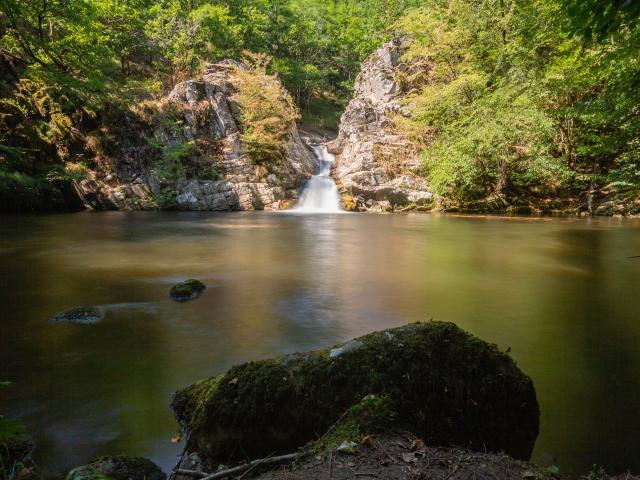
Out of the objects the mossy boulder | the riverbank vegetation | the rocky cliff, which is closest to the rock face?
the riverbank vegetation

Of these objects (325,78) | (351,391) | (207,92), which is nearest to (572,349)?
(351,391)

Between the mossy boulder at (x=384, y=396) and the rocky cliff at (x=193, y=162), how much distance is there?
23.4 metres

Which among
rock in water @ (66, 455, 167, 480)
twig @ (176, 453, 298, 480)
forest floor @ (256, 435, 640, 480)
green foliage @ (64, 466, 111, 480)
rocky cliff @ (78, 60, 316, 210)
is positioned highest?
rocky cliff @ (78, 60, 316, 210)

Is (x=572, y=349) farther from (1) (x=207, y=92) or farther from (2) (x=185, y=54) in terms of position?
(2) (x=185, y=54)

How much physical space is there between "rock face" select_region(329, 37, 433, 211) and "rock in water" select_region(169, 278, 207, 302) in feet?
62.4

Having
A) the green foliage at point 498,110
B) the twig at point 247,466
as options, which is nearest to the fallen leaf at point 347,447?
the twig at point 247,466

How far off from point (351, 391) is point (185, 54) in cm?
3371

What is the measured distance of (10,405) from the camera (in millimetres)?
3738

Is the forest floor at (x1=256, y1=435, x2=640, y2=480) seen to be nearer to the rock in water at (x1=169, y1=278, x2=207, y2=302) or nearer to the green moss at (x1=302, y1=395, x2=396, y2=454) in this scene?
the green moss at (x1=302, y1=395, x2=396, y2=454)

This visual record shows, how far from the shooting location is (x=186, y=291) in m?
7.37

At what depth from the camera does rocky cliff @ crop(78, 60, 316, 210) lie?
24.1 m

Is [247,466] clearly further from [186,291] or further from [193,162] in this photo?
[193,162]

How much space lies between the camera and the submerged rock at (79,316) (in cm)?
599

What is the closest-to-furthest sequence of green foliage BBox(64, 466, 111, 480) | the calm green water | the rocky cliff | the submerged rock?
green foliage BBox(64, 466, 111, 480) → the calm green water → the submerged rock → the rocky cliff
